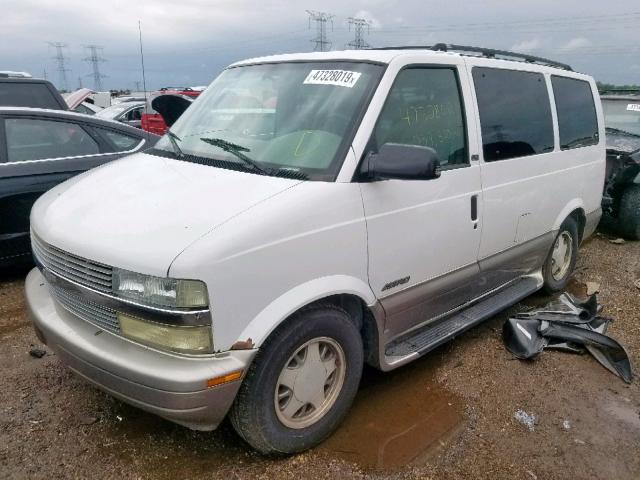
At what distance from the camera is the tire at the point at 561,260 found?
482 cm

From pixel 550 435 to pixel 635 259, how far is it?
4166 millimetres

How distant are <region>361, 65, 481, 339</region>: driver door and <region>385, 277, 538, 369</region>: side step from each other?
0.10m

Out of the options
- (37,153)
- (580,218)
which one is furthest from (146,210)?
(580,218)

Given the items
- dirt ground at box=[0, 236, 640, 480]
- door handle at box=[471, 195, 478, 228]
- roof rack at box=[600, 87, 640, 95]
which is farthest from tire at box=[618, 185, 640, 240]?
door handle at box=[471, 195, 478, 228]

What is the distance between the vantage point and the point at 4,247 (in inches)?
185

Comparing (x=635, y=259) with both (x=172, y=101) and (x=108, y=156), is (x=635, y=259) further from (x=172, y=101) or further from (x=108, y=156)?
(x=108, y=156)

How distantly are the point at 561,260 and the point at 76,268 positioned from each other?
4277mm

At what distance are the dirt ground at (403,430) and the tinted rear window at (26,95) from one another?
3.97 m

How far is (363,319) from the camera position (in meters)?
2.97

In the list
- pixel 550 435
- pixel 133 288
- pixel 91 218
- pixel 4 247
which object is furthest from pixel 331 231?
pixel 4 247

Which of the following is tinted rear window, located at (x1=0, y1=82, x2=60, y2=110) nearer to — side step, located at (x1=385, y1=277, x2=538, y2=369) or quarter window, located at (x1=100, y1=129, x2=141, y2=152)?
quarter window, located at (x1=100, y1=129, x2=141, y2=152)

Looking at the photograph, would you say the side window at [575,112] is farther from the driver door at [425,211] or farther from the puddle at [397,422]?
the puddle at [397,422]

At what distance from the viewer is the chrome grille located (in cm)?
233

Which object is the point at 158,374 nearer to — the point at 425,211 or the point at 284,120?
the point at 284,120
